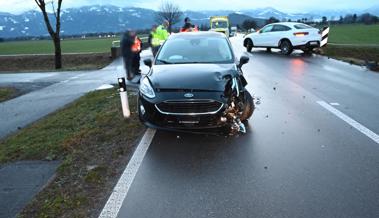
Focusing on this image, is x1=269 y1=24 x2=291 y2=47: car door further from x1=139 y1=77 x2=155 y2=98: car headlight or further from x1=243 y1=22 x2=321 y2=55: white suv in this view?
x1=139 y1=77 x2=155 y2=98: car headlight

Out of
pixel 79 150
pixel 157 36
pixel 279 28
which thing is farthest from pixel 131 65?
pixel 279 28

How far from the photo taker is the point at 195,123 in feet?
19.8

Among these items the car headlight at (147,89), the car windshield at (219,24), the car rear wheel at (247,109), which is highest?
the car windshield at (219,24)

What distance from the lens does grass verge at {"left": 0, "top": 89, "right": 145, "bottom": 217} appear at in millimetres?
4188

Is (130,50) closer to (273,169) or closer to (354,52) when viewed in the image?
(273,169)

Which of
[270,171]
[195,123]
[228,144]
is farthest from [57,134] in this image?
[270,171]

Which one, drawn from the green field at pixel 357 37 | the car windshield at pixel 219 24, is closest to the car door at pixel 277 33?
the green field at pixel 357 37

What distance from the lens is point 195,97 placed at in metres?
6.02

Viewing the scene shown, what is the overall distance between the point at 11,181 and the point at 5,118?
200 inches

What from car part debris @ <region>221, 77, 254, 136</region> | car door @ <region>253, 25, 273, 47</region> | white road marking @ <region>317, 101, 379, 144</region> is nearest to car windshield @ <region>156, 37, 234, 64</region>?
car part debris @ <region>221, 77, 254, 136</region>

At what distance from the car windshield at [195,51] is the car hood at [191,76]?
0.43m

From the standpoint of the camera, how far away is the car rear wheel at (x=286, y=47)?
21.3 metres

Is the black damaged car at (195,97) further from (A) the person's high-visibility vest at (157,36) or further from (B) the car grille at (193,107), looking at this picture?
(A) the person's high-visibility vest at (157,36)

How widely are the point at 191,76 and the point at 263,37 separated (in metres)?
17.7
